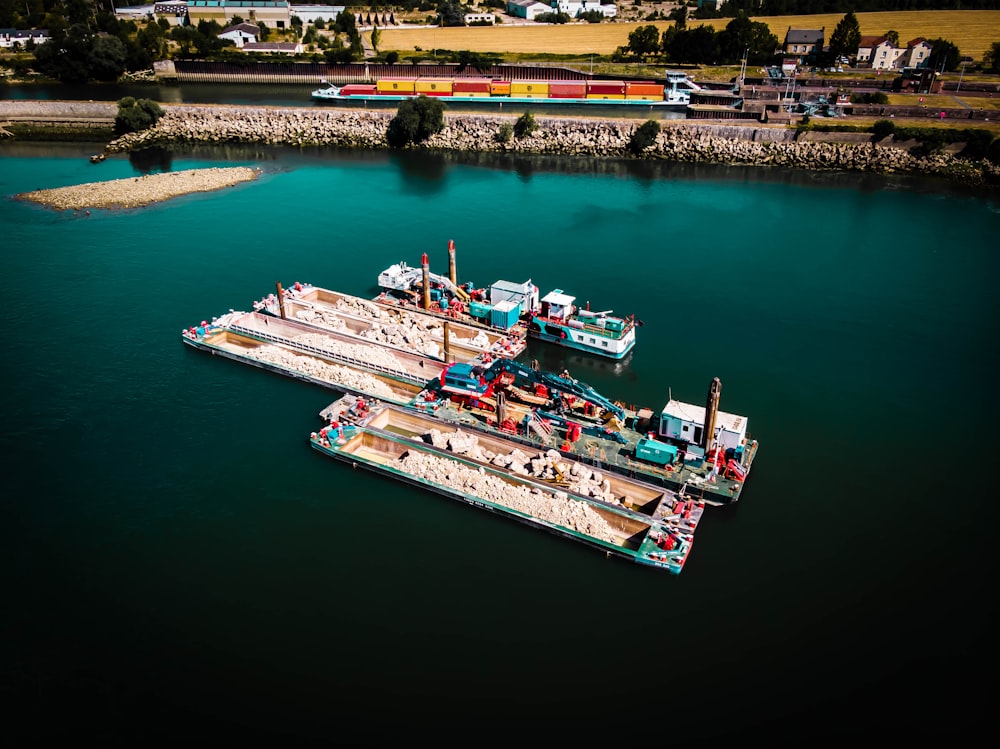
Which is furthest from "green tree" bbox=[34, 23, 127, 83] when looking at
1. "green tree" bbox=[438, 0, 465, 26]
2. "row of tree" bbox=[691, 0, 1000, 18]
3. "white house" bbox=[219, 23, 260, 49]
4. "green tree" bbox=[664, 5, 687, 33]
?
"row of tree" bbox=[691, 0, 1000, 18]

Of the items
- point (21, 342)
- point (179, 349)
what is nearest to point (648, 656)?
point (179, 349)

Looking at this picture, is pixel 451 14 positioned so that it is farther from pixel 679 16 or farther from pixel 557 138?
pixel 557 138

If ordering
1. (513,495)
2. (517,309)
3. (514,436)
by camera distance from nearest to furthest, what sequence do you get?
(513,495) → (514,436) → (517,309)

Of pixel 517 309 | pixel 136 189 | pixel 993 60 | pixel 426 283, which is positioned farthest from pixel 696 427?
pixel 993 60

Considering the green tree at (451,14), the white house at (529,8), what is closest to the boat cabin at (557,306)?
the green tree at (451,14)

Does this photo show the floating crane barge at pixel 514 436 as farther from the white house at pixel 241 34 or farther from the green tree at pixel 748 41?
the white house at pixel 241 34

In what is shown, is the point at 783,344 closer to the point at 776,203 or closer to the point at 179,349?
the point at 776,203

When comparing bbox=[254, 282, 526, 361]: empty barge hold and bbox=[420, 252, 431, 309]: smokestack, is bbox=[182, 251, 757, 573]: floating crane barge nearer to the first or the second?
bbox=[254, 282, 526, 361]: empty barge hold
